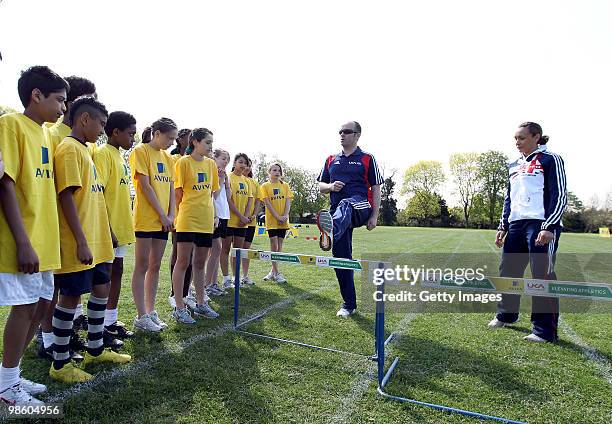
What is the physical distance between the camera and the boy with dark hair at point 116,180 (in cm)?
365

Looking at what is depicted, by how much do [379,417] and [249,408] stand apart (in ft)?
2.96

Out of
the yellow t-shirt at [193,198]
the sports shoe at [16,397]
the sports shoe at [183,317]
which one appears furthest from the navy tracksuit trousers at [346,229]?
the sports shoe at [16,397]

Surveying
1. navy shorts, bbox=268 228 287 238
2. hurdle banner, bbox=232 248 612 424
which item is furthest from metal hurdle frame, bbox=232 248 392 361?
navy shorts, bbox=268 228 287 238

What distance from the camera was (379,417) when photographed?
2672 mm

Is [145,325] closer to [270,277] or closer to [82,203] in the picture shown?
[82,203]

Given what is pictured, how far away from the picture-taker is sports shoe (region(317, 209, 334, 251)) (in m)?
5.28

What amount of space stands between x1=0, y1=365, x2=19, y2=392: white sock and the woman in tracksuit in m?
4.90

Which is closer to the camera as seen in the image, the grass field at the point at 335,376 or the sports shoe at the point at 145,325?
the grass field at the point at 335,376

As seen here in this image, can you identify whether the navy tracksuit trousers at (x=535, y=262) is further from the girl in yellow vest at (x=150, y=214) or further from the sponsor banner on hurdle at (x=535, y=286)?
the girl in yellow vest at (x=150, y=214)

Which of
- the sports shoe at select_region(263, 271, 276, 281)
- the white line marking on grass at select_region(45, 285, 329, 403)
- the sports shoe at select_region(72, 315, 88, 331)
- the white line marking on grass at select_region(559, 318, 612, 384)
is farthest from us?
the sports shoe at select_region(263, 271, 276, 281)

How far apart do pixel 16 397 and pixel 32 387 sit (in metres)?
0.25

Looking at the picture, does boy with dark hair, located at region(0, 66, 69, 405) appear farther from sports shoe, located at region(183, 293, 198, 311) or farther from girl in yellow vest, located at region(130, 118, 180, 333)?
sports shoe, located at region(183, 293, 198, 311)

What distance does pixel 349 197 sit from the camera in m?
5.24

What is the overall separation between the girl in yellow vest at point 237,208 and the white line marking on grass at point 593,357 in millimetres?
5104
